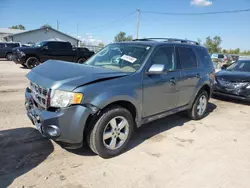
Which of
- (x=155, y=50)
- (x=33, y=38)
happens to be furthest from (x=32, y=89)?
(x=33, y=38)

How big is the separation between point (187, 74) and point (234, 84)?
3.60m

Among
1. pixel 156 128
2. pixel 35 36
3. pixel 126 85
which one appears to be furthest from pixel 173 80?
pixel 35 36

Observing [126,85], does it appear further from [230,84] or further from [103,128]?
[230,84]

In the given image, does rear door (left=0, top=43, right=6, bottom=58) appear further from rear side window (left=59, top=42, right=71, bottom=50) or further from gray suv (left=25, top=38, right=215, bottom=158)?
gray suv (left=25, top=38, right=215, bottom=158)

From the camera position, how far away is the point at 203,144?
13.8 feet

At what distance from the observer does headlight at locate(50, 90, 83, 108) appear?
115 inches

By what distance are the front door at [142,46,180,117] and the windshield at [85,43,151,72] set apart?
0.22 metres

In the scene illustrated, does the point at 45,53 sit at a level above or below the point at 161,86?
above

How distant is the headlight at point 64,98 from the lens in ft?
9.57

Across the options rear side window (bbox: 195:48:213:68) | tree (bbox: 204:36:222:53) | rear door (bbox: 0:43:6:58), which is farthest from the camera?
tree (bbox: 204:36:222:53)

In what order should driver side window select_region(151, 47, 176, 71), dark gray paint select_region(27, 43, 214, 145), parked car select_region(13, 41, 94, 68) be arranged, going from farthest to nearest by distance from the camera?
parked car select_region(13, 41, 94, 68)
driver side window select_region(151, 47, 176, 71)
dark gray paint select_region(27, 43, 214, 145)

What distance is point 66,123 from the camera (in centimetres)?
296

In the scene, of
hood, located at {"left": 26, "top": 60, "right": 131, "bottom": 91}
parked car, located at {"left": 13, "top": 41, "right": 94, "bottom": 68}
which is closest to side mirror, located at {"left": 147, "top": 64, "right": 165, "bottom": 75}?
hood, located at {"left": 26, "top": 60, "right": 131, "bottom": 91}

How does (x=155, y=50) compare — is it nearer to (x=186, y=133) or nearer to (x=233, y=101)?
(x=186, y=133)
